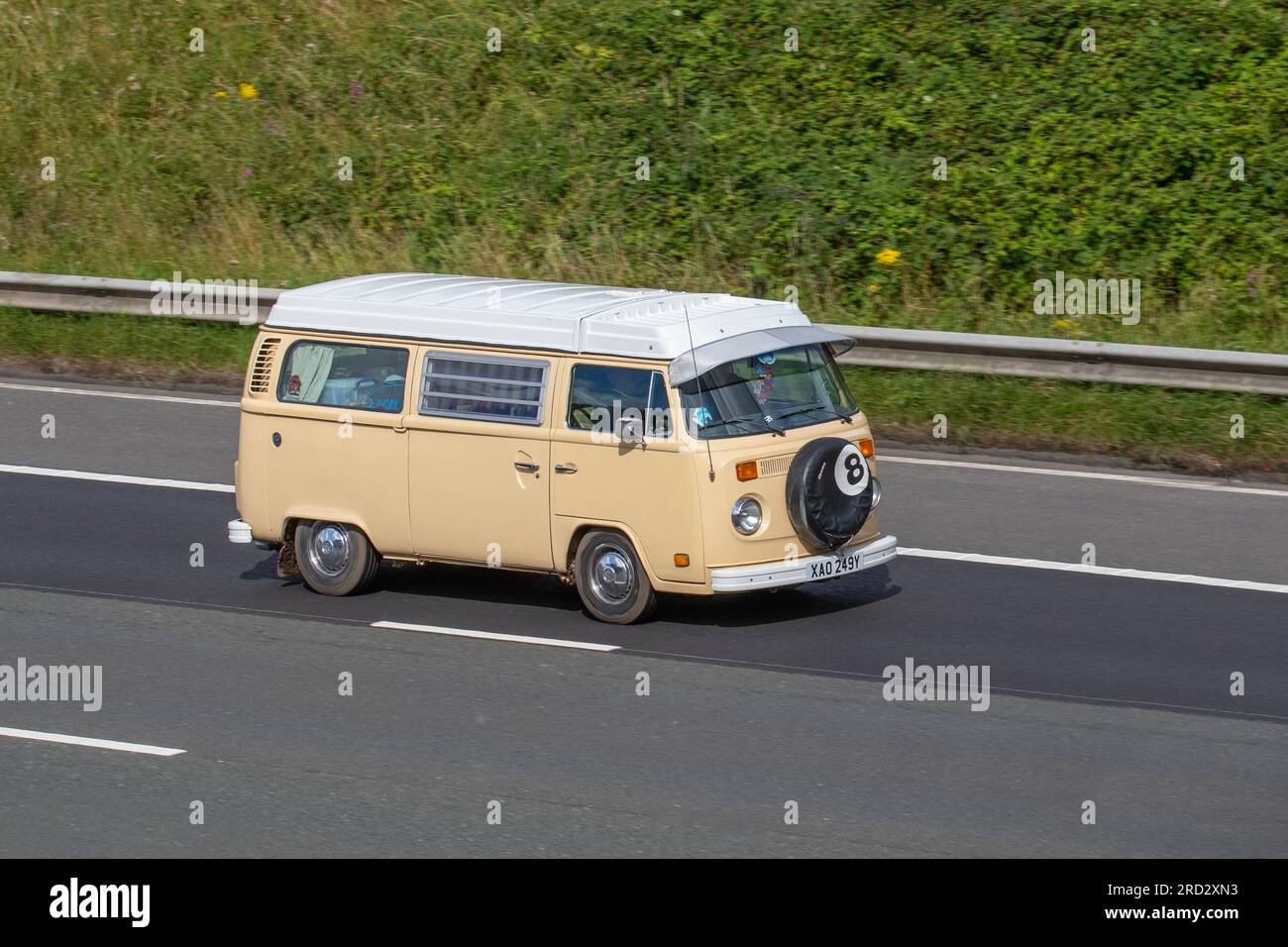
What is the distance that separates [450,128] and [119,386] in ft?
20.0

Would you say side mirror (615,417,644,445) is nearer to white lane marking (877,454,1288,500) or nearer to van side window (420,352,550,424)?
van side window (420,352,550,424)

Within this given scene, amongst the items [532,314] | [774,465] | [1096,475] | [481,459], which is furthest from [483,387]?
[1096,475]

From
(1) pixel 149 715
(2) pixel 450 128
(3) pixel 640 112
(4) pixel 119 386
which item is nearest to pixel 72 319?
(4) pixel 119 386

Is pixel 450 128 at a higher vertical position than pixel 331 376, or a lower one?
higher

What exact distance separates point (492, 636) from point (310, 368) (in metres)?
2.24

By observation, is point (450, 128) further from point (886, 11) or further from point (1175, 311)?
point (1175, 311)

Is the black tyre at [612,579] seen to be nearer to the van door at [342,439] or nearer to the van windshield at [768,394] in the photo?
the van windshield at [768,394]

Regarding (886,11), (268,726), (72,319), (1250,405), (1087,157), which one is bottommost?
(268,726)

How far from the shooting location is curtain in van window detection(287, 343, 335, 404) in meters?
11.4

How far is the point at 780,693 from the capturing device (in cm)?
955

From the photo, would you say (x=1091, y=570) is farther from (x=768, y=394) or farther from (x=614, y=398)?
(x=614, y=398)

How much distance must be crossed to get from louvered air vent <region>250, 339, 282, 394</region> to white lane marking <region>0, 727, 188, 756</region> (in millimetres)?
3118

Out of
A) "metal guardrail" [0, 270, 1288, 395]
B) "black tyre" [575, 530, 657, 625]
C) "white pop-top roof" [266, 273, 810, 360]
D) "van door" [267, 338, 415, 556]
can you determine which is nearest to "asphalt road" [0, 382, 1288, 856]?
"black tyre" [575, 530, 657, 625]

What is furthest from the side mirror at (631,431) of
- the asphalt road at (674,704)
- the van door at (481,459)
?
the asphalt road at (674,704)
